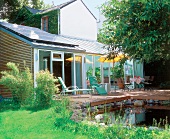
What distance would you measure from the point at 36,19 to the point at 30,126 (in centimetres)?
1794

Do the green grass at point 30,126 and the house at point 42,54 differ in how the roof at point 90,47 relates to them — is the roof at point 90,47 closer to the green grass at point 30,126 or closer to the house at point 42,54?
the house at point 42,54

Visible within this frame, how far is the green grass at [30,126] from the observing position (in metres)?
5.28

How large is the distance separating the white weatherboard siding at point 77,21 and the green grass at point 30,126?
14092 millimetres

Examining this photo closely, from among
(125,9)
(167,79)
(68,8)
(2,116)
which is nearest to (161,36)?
(125,9)

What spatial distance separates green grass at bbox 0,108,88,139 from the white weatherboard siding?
1409 centimetres

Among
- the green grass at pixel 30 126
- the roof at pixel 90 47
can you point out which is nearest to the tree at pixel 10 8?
the roof at pixel 90 47

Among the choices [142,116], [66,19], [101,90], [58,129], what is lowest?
[142,116]

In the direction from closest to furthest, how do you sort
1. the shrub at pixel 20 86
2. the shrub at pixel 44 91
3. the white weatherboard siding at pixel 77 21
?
the shrub at pixel 44 91 → the shrub at pixel 20 86 → the white weatherboard siding at pixel 77 21

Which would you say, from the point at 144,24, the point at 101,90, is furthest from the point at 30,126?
the point at 101,90

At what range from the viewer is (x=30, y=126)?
6.14 meters

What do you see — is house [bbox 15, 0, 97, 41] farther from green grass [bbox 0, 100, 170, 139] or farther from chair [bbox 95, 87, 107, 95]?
green grass [bbox 0, 100, 170, 139]

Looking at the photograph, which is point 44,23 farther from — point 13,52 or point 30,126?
point 30,126

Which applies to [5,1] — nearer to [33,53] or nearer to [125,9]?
[33,53]

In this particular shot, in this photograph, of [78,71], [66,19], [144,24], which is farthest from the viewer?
[66,19]
